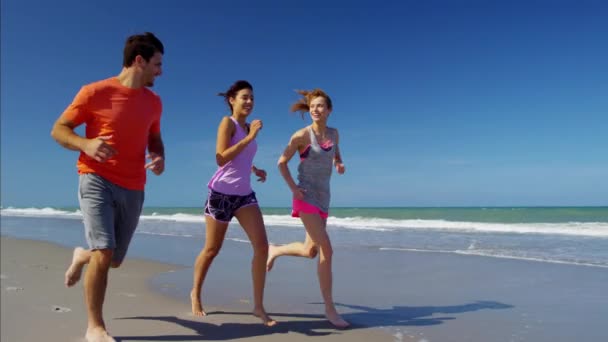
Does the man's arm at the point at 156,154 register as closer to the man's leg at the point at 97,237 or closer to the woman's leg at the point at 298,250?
the man's leg at the point at 97,237

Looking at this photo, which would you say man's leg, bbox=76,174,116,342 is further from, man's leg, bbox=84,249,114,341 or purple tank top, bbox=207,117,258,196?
purple tank top, bbox=207,117,258,196

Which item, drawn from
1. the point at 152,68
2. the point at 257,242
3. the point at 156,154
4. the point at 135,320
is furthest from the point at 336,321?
the point at 152,68

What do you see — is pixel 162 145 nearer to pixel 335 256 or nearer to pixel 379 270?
pixel 379 270

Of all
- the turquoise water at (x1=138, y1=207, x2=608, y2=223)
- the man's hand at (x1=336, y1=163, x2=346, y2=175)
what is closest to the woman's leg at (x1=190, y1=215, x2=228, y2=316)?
the man's hand at (x1=336, y1=163, x2=346, y2=175)

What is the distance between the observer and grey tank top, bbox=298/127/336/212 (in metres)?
4.13

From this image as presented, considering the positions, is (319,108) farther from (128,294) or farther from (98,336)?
(128,294)

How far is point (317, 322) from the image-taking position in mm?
4004

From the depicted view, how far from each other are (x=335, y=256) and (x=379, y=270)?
5.24 ft

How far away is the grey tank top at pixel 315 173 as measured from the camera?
413cm

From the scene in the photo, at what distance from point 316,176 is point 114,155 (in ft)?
5.85

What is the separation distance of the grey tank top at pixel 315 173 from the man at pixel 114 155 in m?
1.44

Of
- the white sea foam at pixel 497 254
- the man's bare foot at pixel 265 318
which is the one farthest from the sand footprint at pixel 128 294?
the white sea foam at pixel 497 254

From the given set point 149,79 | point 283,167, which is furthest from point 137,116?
point 283,167

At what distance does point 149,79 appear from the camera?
3244 mm
